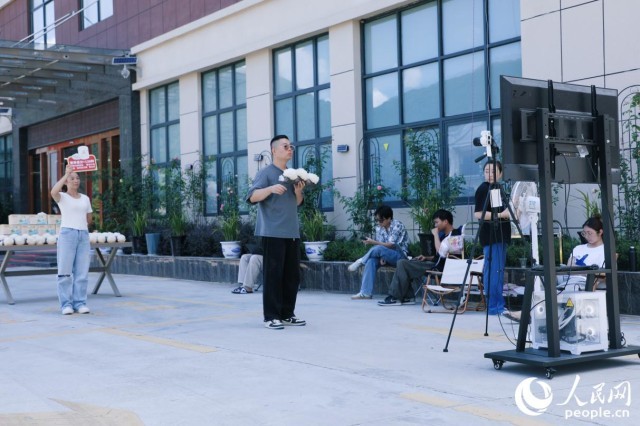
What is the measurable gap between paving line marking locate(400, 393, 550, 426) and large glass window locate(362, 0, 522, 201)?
837 centimetres

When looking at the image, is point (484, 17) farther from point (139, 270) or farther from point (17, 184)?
point (17, 184)

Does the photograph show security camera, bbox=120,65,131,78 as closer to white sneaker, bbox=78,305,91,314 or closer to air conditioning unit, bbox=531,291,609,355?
white sneaker, bbox=78,305,91,314

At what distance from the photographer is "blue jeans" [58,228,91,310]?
10953 millimetres

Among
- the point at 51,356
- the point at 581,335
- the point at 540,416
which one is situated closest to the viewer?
the point at 540,416

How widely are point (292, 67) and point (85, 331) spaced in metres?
9.39

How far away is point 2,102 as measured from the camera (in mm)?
25516

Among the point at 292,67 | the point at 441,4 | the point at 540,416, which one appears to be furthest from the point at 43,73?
the point at 540,416

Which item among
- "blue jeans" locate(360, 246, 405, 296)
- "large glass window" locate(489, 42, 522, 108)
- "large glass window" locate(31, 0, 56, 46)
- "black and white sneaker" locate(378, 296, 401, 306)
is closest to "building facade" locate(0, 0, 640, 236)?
"large glass window" locate(489, 42, 522, 108)

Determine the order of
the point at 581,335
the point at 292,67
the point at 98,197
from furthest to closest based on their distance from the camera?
the point at 98,197 < the point at 292,67 < the point at 581,335

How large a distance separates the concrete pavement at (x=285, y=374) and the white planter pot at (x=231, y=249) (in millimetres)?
5647

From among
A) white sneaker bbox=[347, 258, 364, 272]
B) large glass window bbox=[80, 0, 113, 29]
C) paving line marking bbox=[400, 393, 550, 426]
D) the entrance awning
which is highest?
large glass window bbox=[80, 0, 113, 29]

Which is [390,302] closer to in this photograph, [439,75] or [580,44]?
[580,44]

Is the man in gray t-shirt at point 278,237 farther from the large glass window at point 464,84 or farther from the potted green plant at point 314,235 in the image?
the large glass window at point 464,84

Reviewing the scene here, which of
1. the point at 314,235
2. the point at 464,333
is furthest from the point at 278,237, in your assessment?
the point at 314,235
